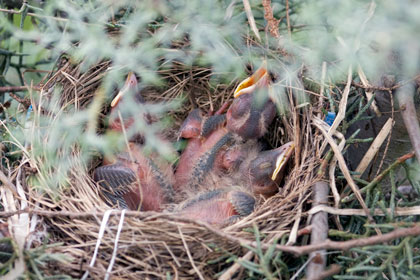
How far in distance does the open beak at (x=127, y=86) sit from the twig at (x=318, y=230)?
715mm

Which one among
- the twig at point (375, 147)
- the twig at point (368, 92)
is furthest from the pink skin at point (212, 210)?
the twig at point (368, 92)

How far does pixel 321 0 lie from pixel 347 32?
124 mm

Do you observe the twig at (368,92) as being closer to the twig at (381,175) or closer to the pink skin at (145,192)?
the twig at (381,175)

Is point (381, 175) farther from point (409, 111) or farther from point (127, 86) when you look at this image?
point (127, 86)

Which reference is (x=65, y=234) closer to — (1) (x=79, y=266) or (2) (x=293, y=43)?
(1) (x=79, y=266)

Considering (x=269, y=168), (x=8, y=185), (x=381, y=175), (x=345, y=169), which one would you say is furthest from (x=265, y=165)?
(x=8, y=185)

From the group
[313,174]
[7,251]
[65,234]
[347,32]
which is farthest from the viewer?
[313,174]

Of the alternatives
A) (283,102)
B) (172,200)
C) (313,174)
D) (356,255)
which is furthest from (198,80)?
(356,255)

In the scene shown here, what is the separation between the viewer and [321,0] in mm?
989

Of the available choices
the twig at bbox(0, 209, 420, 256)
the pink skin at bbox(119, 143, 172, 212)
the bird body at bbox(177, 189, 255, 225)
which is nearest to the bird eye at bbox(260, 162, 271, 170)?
the bird body at bbox(177, 189, 255, 225)

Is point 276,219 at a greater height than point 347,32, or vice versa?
point 347,32

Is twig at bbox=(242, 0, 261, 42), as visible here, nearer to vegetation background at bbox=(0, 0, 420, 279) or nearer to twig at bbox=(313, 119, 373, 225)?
vegetation background at bbox=(0, 0, 420, 279)

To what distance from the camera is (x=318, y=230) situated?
1179mm

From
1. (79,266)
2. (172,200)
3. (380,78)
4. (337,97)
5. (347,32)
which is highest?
(347,32)
